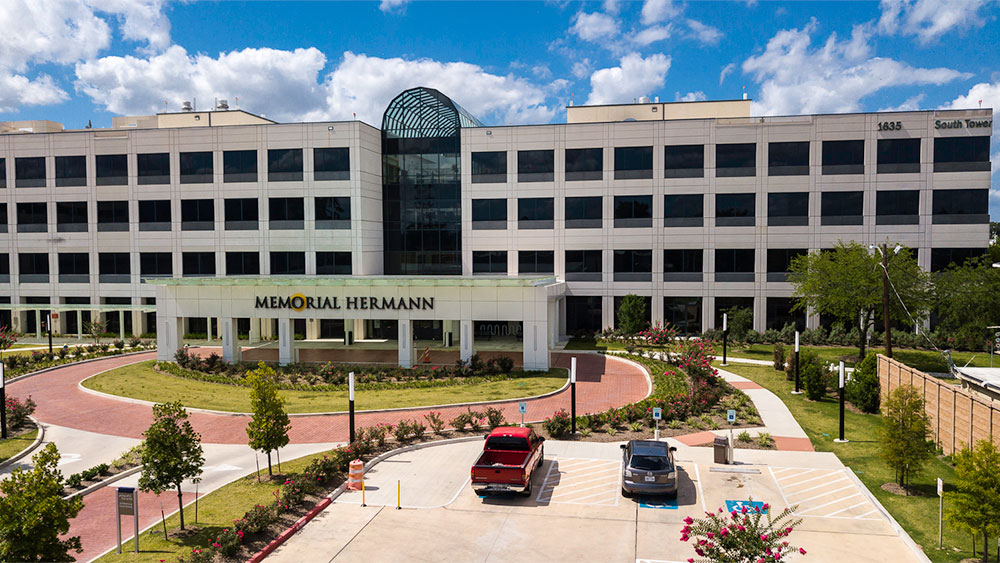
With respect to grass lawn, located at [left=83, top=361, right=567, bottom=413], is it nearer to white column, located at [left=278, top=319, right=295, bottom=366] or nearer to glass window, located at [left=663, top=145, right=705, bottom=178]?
white column, located at [left=278, top=319, right=295, bottom=366]

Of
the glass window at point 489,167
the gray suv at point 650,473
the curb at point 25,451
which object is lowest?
the curb at point 25,451

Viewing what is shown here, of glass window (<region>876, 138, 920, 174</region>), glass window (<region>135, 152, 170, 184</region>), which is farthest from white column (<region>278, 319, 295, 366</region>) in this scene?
glass window (<region>876, 138, 920, 174</region>)

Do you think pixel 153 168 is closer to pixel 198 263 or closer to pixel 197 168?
pixel 197 168

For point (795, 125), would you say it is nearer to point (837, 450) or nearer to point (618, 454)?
point (837, 450)

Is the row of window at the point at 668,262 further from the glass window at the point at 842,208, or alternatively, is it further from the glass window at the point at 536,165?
the glass window at the point at 536,165

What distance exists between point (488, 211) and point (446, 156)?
6.07 m

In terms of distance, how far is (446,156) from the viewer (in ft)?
176

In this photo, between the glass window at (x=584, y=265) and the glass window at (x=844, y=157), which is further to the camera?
the glass window at (x=584, y=265)

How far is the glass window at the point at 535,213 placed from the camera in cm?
5169

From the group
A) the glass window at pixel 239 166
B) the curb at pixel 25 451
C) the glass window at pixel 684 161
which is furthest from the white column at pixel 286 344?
the glass window at pixel 684 161

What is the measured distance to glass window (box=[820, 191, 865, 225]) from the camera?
1892 inches

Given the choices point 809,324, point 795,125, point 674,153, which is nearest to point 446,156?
point 674,153

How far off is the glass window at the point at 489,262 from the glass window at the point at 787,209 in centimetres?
2113

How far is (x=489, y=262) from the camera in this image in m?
52.7
